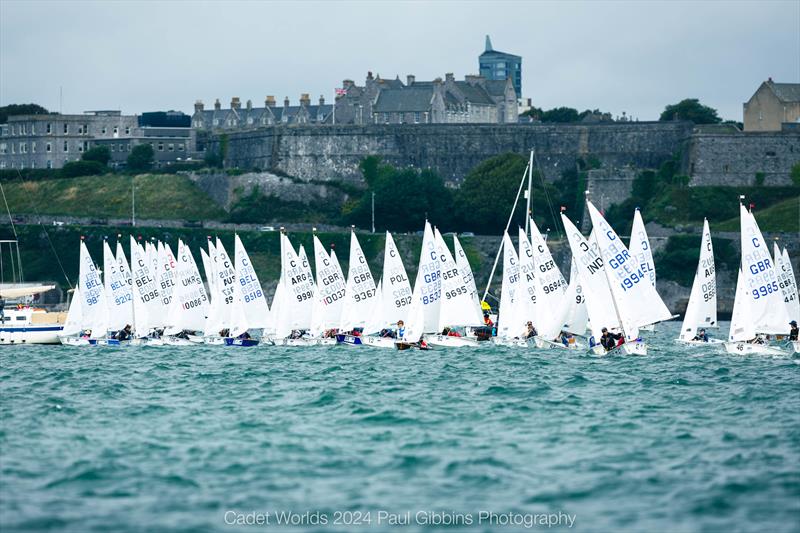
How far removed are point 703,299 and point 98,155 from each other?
4010 inches

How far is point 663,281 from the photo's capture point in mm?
105500

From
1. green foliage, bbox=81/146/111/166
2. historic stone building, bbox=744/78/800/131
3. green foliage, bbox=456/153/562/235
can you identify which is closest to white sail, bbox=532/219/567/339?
green foliage, bbox=456/153/562/235

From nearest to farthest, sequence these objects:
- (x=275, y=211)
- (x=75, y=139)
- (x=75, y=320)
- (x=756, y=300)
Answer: (x=756, y=300)
(x=75, y=320)
(x=275, y=211)
(x=75, y=139)

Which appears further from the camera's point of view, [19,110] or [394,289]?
[19,110]

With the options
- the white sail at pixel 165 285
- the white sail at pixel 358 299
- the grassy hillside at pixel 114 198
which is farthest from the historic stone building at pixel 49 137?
the white sail at pixel 358 299

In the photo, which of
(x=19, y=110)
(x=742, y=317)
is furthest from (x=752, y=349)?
(x=19, y=110)

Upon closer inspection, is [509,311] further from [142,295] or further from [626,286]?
[142,295]

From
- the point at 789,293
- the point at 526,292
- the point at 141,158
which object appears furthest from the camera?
the point at 141,158

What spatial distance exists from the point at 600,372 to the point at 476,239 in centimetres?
6705

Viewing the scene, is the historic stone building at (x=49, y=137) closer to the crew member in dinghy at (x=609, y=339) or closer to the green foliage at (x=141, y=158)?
the green foliage at (x=141, y=158)

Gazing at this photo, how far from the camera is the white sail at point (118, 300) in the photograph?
213 feet

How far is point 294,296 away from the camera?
62188 millimetres

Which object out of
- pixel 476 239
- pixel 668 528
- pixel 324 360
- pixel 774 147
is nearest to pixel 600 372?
pixel 324 360

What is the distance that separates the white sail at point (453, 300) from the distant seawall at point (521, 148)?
6454cm
